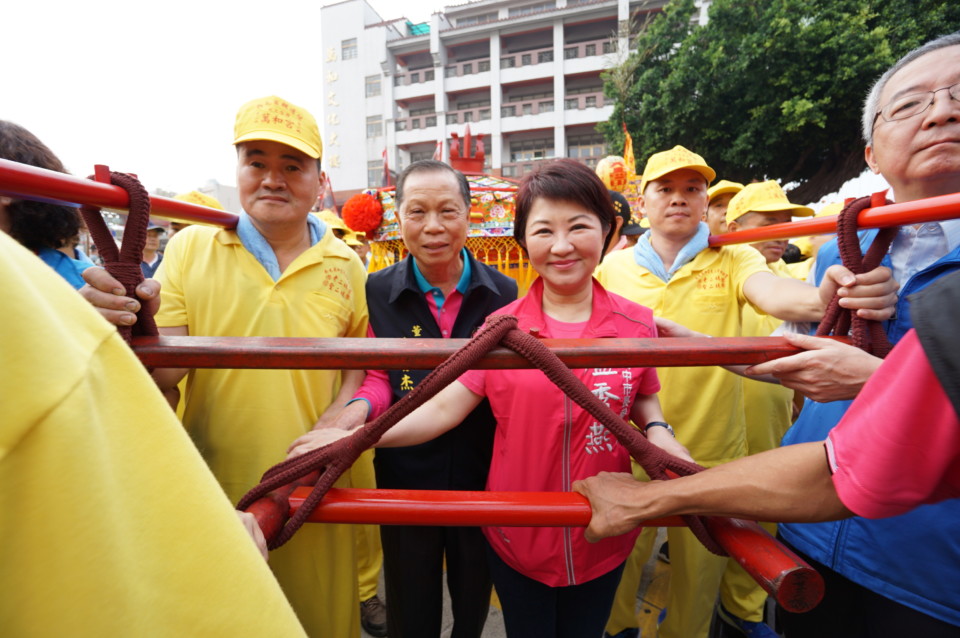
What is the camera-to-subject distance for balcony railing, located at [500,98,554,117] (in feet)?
84.7

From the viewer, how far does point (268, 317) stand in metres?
1.53

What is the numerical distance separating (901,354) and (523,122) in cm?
2801

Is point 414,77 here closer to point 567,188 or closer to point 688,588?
point 567,188

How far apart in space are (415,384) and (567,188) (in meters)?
0.90

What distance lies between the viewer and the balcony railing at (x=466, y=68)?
27391 millimetres

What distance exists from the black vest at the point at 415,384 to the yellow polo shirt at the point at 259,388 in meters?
0.22

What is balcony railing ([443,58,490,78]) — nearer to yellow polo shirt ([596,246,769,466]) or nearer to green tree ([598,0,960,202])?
green tree ([598,0,960,202])

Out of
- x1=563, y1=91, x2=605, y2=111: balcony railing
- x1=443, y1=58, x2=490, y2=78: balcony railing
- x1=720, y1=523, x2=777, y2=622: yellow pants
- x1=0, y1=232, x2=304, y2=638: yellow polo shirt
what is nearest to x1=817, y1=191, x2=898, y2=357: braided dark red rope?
x1=0, y1=232, x2=304, y2=638: yellow polo shirt

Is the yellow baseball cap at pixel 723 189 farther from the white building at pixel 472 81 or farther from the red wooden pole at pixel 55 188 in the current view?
the white building at pixel 472 81

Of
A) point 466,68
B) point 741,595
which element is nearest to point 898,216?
point 741,595

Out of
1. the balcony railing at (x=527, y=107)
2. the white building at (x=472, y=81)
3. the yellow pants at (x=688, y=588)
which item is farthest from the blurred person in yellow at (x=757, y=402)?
the balcony railing at (x=527, y=107)

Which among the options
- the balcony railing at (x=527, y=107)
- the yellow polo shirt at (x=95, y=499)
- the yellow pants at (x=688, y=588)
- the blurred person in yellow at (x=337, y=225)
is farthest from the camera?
the balcony railing at (x=527, y=107)

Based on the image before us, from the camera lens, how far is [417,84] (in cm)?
2845

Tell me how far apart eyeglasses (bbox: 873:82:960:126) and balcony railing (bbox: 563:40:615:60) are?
27.6 m
